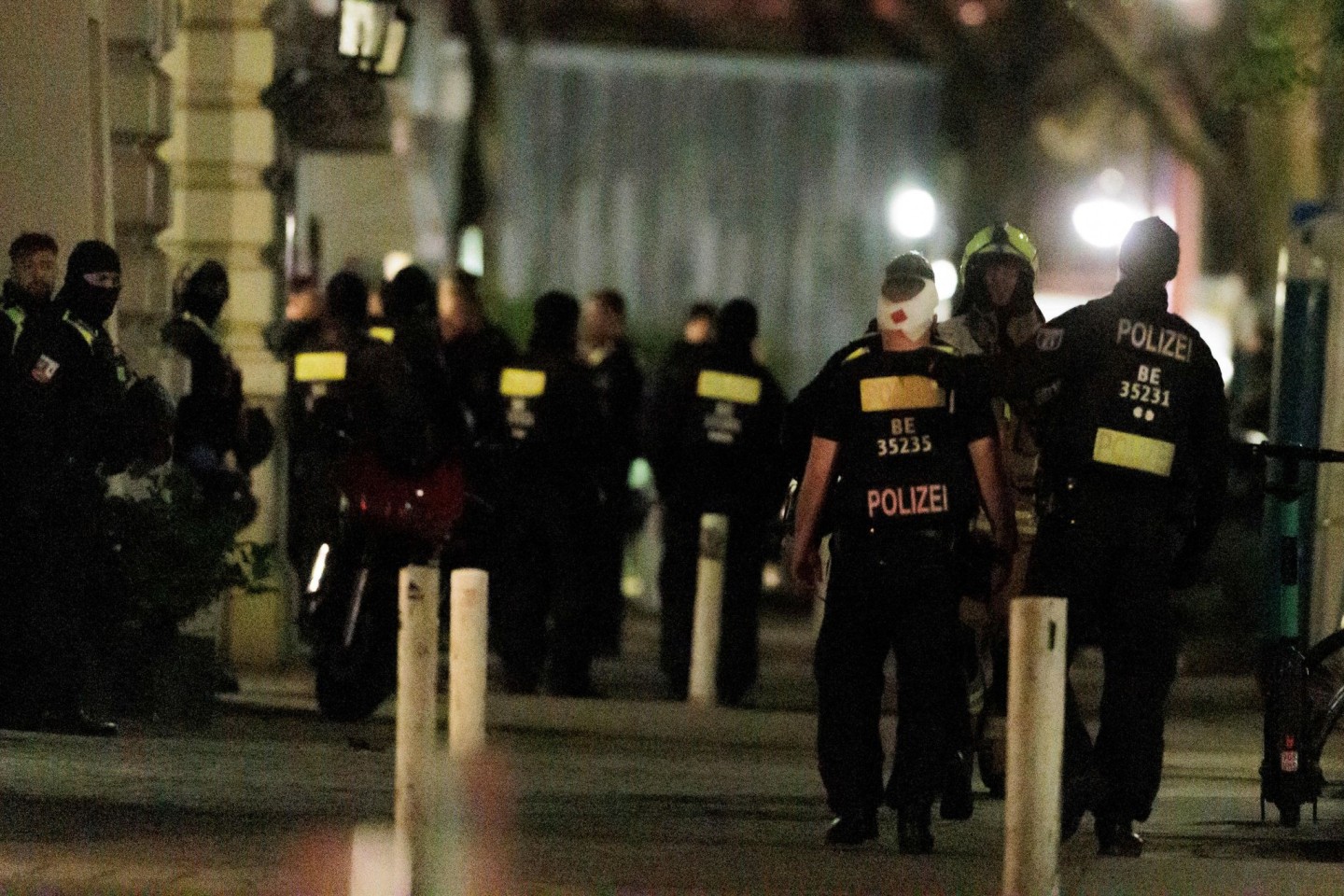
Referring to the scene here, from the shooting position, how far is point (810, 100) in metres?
42.2

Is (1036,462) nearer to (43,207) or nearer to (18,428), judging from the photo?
(18,428)

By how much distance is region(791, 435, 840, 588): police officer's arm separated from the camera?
10.2 metres

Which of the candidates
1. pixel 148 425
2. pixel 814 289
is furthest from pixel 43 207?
pixel 814 289

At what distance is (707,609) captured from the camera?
50.9ft

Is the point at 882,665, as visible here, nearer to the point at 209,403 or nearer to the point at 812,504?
the point at 812,504

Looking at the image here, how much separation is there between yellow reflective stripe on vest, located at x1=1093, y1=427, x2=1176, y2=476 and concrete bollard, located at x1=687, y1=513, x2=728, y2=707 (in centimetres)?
554

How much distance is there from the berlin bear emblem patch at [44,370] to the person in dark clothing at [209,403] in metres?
2.48

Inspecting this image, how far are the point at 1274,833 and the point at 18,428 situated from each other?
467 cm

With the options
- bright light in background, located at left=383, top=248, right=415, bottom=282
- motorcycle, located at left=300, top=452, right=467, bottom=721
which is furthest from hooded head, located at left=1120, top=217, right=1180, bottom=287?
bright light in background, located at left=383, top=248, right=415, bottom=282

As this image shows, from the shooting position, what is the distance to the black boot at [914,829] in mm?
10055

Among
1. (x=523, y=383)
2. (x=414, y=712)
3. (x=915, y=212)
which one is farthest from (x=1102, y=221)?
(x=414, y=712)

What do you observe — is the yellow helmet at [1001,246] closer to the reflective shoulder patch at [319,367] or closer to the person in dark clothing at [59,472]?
the person in dark clothing at [59,472]

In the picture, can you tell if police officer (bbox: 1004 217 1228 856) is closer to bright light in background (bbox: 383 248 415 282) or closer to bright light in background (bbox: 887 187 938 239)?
bright light in background (bbox: 383 248 415 282)

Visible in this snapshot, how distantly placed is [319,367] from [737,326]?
2.01 metres
